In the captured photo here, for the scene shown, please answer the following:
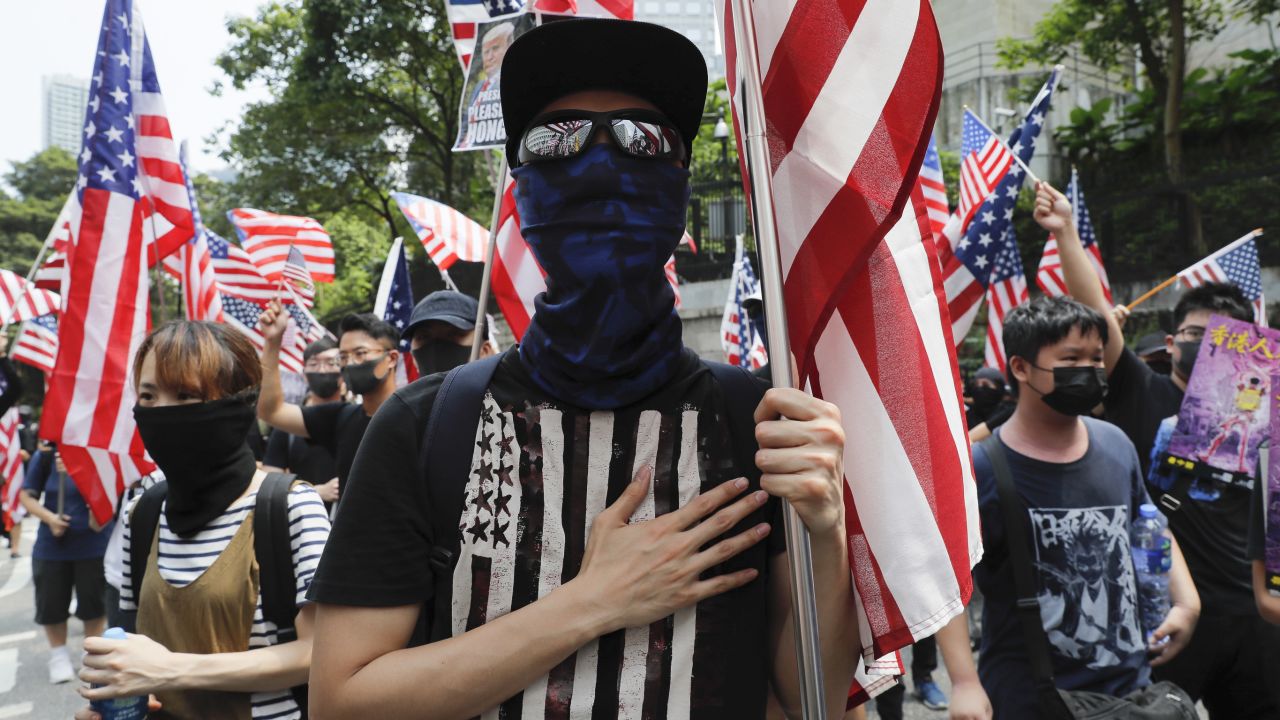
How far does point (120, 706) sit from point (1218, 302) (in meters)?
4.98

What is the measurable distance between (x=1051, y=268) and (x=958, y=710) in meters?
5.60

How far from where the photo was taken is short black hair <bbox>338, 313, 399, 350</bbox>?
17.3 ft

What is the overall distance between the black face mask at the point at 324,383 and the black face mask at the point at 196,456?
4.16 meters

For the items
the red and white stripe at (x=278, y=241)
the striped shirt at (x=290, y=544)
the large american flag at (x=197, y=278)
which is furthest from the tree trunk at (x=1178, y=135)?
the striped shirt at (x=290, y=544)

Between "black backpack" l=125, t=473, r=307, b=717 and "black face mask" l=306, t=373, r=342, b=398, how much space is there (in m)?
4.13

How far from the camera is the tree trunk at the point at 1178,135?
51.2 ft

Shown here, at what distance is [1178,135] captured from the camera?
56.2 ft

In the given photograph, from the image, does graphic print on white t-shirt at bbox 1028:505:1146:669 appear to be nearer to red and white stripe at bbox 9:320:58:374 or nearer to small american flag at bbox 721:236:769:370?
small american flag at bbox 721:236:769:370

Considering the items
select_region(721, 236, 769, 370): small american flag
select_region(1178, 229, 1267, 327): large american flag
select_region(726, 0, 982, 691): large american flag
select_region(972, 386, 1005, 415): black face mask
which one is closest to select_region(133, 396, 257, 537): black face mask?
select_region(726, 0, 982, 691): large american flag

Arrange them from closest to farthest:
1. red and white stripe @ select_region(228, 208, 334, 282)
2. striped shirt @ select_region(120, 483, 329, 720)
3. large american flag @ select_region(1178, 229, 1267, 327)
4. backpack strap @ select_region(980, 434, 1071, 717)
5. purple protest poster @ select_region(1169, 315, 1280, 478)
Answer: striped shirt @ select_region(120, 483, 329, 720), backpack strap @ select_region(980, 434, 1071, 717), purple protest poster @ select_region(1169, 315, 1280, 478), large american flag @ select_region(1178, 229, 1267, 327), red and white stripe @ select_region(228, 208, 334, 282)

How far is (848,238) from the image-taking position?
1.69m

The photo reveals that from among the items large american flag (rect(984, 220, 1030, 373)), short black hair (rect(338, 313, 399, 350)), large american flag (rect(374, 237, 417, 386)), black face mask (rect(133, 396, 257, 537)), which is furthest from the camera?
large american flag (rect(374, 237, 417, 386))

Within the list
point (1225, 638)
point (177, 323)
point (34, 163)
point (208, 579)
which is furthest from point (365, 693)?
point (34, 163)

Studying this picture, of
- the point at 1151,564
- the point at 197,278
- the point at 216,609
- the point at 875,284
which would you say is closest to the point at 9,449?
the point at 197,278
